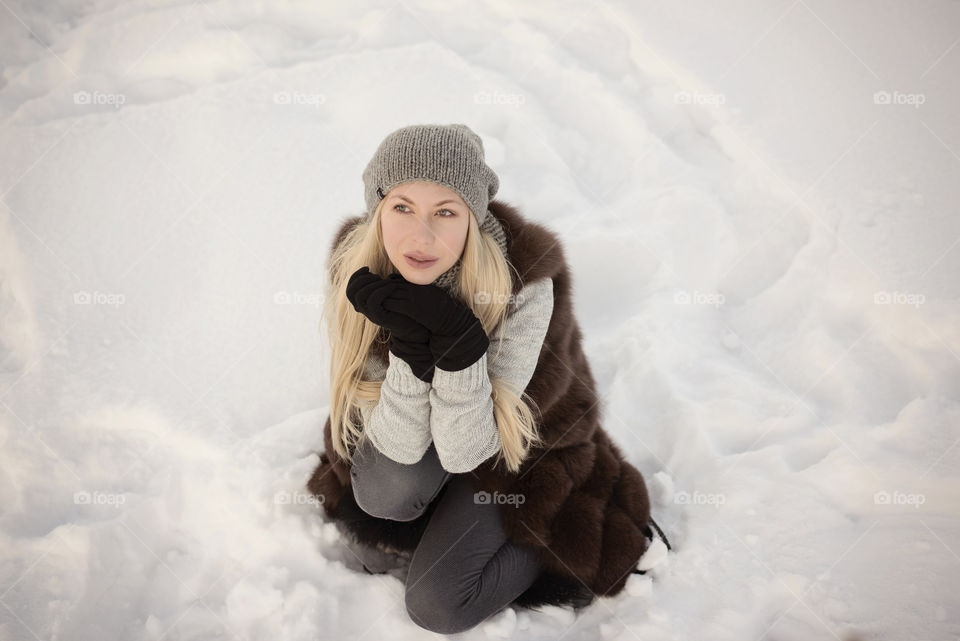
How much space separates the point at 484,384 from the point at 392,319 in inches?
11.4

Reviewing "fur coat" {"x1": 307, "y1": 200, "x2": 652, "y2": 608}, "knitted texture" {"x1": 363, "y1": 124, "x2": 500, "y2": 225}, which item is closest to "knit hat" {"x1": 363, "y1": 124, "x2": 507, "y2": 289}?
"knitted texture" {"x1": 363, "y1": 124, "x2": 500, "y2": 225}

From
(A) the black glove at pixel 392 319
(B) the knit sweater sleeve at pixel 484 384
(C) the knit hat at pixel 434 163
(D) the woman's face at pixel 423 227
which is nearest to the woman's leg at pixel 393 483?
(B) the knit sweater sleeve at pixel 484 384

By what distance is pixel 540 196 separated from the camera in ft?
8.45

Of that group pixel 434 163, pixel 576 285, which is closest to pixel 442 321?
pixel 434 163

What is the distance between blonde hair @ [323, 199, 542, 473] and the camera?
1.47 metres

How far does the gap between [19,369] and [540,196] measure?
2.16m

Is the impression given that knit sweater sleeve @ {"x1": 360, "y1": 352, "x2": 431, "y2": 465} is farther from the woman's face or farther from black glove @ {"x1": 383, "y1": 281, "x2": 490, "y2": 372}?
the woman's face

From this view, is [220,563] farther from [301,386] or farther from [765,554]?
[765,554]

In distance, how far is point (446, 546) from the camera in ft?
5.19

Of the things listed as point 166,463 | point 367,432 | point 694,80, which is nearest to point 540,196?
point 694,80

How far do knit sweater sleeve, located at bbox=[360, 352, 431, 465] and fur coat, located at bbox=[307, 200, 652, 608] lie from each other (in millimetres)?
168

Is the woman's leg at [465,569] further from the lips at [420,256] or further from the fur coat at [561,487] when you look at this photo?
the lips at [420,256]

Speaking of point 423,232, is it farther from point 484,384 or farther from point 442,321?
point 484,384

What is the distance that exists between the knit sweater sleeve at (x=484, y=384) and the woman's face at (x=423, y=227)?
9.6 inches
